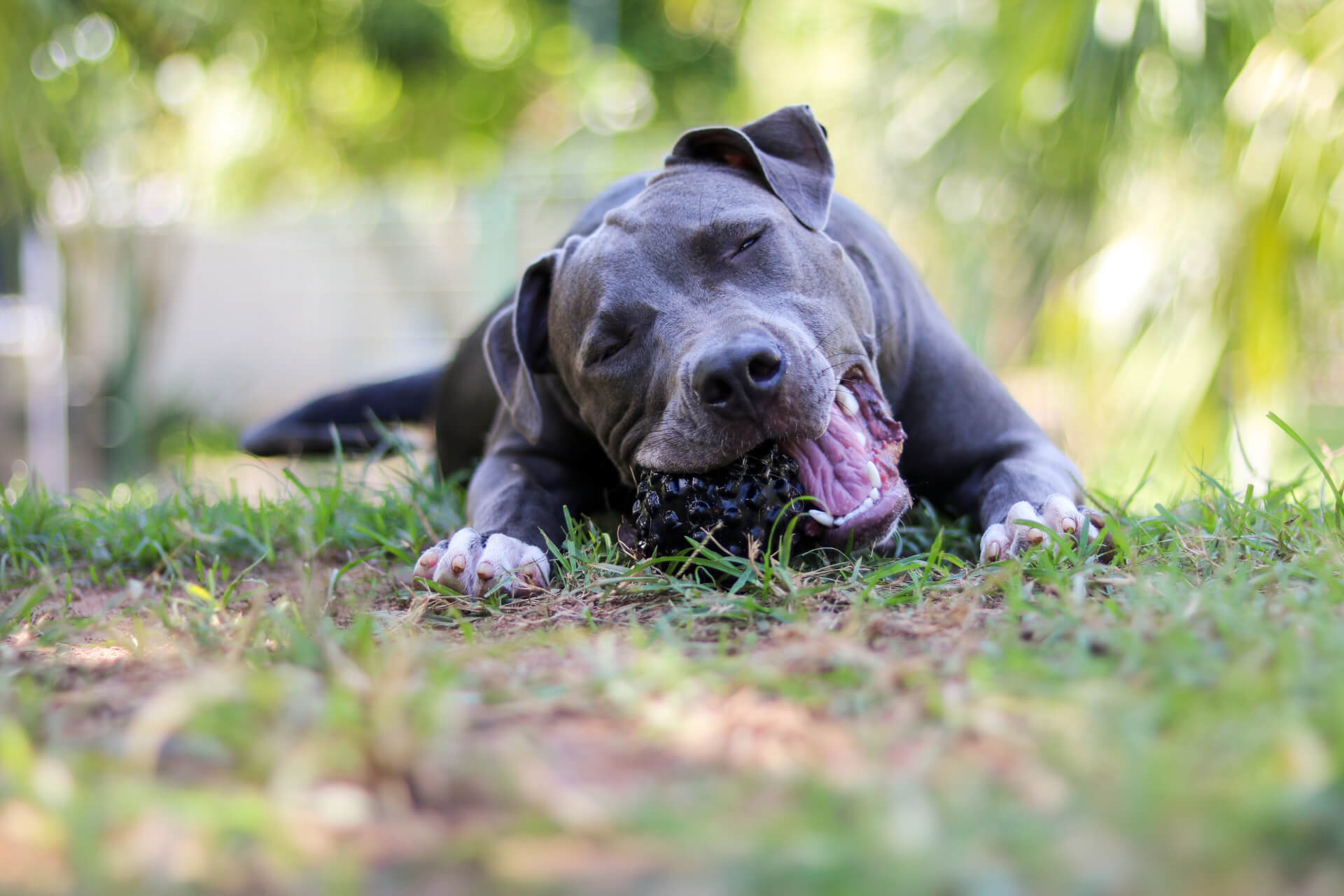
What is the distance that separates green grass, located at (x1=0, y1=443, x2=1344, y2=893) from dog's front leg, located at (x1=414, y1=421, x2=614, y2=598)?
37 cm

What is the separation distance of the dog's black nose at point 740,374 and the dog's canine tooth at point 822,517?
0.24 metres

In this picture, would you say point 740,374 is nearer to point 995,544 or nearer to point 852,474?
point 852,474

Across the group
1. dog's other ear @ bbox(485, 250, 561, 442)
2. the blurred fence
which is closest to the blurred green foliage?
the blurred fence

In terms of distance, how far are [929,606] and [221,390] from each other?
495 inches

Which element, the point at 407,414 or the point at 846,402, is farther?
the point at 407,414

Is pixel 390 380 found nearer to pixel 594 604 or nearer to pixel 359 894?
pixel 594 604

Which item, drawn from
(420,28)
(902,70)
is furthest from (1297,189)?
(420,28)

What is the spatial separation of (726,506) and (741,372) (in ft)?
0.91

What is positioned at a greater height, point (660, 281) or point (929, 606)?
point (660, 281)

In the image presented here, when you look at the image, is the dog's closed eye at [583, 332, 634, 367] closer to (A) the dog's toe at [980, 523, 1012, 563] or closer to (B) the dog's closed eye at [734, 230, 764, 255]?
(B) the dog's closed eye at [734, 230, 764, 255]

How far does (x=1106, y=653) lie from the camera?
1510 millimetres

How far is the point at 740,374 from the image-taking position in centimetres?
230

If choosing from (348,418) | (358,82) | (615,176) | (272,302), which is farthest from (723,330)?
(358,82)

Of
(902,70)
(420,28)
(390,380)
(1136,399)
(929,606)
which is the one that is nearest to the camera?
(929,606)
